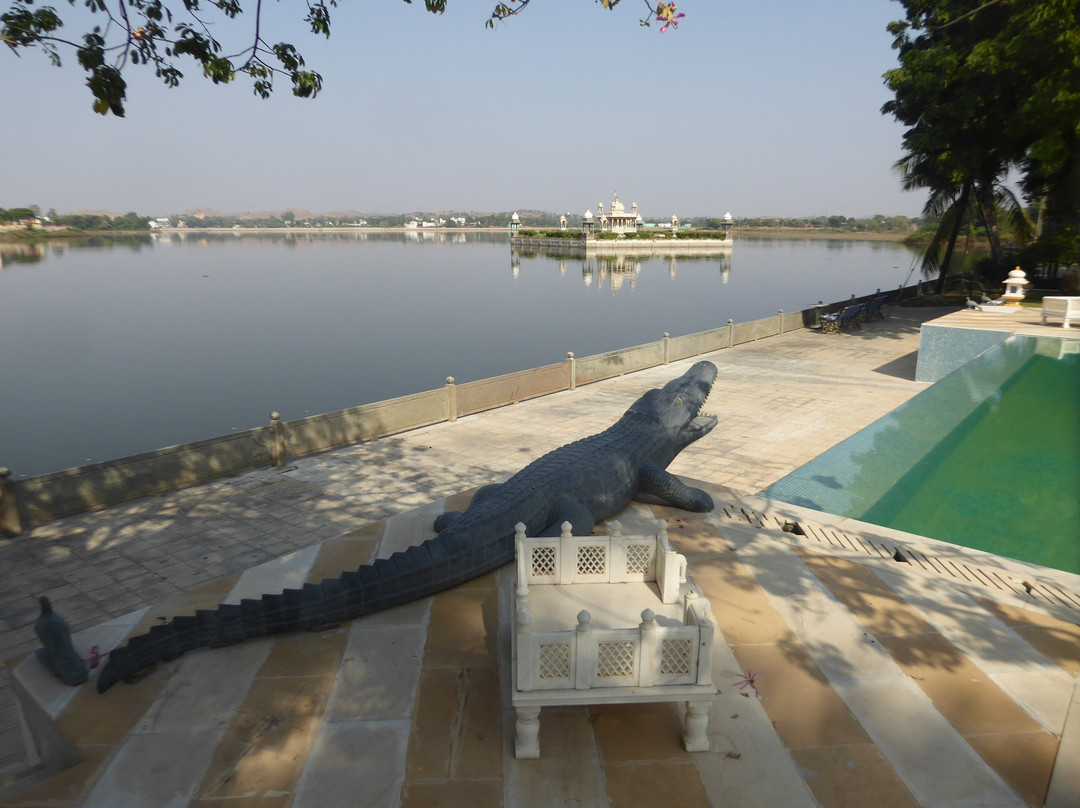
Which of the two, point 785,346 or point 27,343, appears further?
point 27,343

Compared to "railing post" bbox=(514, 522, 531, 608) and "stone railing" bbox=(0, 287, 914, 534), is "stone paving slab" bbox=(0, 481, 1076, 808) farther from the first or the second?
"stone railing" bbox=(0, 287, 914, 534)

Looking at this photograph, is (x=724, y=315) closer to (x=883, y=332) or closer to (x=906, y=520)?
(x=883, y=332)

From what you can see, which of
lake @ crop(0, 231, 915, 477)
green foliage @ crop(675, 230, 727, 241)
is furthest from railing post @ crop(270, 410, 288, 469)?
green foliage @ crop(675, 230, 727, 241)

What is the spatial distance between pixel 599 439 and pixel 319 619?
3.77m

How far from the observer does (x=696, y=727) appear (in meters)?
3.88

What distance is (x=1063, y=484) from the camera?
8.95m

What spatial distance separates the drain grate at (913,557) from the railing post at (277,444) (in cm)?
657

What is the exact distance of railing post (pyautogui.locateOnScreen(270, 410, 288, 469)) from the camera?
32.6ft

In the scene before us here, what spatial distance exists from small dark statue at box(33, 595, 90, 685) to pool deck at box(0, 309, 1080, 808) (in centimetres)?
12

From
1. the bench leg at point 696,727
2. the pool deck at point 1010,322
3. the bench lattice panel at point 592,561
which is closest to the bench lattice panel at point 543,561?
the bench lattice panel at point 592,561

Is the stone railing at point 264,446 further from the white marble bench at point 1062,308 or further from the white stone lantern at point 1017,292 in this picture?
the white stone lantern at point 1017,292

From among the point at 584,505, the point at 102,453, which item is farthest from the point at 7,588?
the point at 102,453

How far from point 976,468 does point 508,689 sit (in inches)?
331

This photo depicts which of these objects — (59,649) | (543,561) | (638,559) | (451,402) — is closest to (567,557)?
(543,561)
